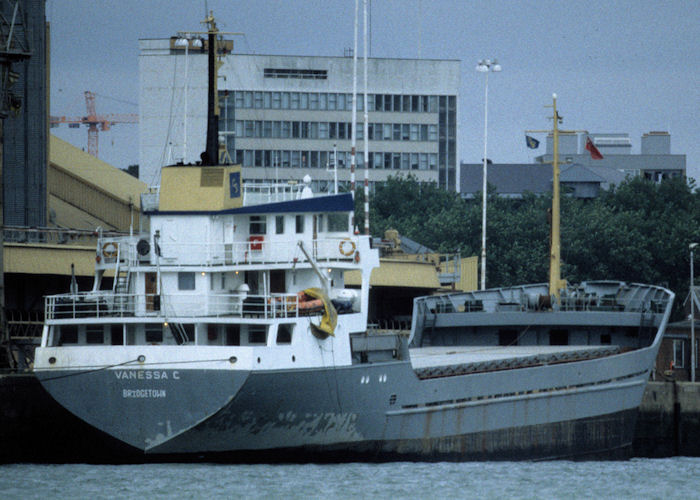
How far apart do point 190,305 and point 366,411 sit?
17.3ft

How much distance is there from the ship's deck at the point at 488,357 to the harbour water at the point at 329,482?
9.60 ft

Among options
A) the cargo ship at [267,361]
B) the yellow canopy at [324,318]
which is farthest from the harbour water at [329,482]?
the yellow canopy at [324,318]

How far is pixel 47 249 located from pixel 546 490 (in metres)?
20.5

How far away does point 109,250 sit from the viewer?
1640 inches

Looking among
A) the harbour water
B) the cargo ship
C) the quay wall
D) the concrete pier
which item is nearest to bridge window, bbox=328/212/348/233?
the cargo ship

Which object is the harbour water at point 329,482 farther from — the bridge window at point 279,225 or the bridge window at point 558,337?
the bridge window at point 558,337

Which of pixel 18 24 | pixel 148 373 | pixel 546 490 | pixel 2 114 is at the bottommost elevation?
pixel 546 490

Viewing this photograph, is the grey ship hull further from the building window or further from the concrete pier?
the building window

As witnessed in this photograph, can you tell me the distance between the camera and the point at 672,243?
9194cm

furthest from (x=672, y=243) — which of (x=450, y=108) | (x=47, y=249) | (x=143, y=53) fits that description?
(x=47, y=249)

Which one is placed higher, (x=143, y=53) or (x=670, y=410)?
(x=143, y=53)

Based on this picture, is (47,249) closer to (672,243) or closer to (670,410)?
(670,410)

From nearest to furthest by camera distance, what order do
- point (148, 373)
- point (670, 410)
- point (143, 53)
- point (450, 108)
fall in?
point (148, 373), point (670, 410), point (143, 53), point (450, 108)

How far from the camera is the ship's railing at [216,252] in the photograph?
4122 centimetres
